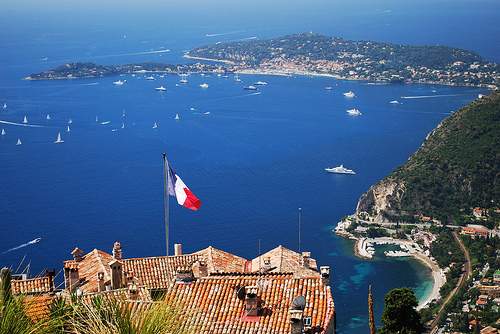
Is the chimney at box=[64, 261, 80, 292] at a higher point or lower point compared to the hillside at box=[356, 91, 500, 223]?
higher

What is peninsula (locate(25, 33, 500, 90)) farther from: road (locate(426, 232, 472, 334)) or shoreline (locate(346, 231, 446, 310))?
road (locate(426, 232, 472, 334))

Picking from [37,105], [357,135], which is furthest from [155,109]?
[357,135]

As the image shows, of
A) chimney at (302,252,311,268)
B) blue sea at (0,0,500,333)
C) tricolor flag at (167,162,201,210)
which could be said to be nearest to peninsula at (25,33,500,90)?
blue sea at (0,0,500,333)

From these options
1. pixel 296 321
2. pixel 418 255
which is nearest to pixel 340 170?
pixel 418 255

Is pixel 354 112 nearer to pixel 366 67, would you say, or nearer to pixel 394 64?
pixel 366 67

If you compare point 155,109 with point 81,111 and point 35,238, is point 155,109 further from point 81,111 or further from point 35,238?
point 35,238
